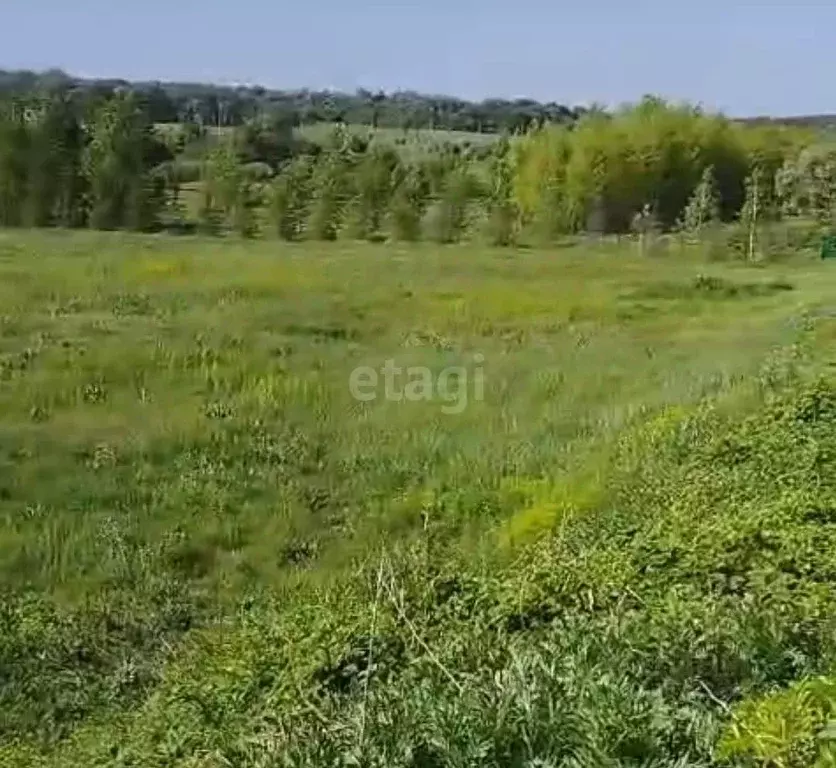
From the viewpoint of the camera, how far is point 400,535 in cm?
921

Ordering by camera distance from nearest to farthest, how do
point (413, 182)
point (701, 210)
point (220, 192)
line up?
1. point (701, 210)
2. point (220, 192)
3. point (413, 182)

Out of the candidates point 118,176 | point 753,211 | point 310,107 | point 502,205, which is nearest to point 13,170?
point 118,176

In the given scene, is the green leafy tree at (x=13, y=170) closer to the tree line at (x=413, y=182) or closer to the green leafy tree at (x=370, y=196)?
the tree line at (x=413, y=182)

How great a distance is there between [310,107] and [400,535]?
9254 cm

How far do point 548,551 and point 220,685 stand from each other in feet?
6.84

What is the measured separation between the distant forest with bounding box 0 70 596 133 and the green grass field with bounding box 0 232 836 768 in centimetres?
3469

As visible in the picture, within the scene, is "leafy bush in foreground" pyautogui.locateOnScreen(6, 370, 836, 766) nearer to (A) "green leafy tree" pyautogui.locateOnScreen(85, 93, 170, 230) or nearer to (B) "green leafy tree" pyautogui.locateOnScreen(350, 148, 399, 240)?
(A) "green leafy tree" pyautogui.locateOnScreen(85, 93, 170, 230)

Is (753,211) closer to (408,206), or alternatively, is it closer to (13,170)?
(408,206)

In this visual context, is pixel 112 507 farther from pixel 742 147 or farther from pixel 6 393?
pixel 742 147

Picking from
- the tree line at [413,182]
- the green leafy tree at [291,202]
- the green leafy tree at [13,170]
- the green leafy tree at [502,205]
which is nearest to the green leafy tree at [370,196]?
the tree line at [413,182]

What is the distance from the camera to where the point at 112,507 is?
9.80 m

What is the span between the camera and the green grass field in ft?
11.4

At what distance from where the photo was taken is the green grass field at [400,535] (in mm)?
3461

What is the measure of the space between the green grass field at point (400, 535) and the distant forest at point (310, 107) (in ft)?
114
